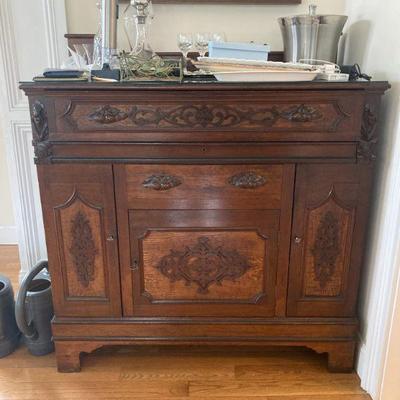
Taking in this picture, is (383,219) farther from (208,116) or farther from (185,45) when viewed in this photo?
(185,45)

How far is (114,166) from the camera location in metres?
1.41

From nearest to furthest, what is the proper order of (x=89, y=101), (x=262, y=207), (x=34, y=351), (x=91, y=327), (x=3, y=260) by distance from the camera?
(x=89, y=101) < (x=262, y=207) < (x=91, y=327) < (x=34, y=351) < (x=3, y=260)

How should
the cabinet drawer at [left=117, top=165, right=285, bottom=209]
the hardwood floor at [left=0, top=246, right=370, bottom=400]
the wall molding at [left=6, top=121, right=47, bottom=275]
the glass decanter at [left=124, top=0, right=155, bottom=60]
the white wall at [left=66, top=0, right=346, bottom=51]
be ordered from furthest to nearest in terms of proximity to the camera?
1. the wall molding at [left=6, top=121, right=47, bottom=275]
2. the white wall at [left=66, top=0, right=346, bottom=51]
3. the glass decanter at [left=124, top=0, right=155, bottom=60]
4. the hardwood floor at [left=0, top=246, right=370, bottom=400]
5. the cabinet drawer at [left=117, top=165, right=285, bottom=209]

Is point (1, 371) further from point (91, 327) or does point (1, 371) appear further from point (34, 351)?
point (91, 327)

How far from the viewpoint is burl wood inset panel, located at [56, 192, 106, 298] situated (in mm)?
1463

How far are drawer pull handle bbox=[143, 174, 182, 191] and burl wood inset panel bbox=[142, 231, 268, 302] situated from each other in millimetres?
169

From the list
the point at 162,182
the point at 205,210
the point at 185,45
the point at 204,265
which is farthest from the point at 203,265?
the point at 185,45

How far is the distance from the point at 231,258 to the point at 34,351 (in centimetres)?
90

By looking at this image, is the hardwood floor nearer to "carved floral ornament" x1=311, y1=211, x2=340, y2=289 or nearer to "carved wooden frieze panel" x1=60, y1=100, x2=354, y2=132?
"carved floral ornament" x1=311, y1=211, x2=340, y2=289

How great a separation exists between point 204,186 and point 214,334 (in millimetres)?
577

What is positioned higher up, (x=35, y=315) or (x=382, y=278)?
(x=382, y=278)

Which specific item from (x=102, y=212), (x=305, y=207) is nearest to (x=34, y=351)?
(x=102, y=212)

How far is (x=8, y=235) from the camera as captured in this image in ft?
8.82

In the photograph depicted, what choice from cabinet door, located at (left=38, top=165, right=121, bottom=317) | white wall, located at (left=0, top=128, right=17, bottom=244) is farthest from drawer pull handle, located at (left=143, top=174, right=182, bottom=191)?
white wall, located at (left=0, top=128, right=17, bottom=244)
